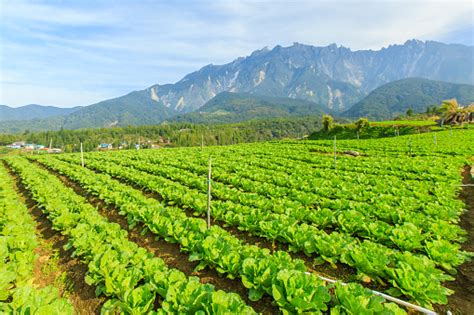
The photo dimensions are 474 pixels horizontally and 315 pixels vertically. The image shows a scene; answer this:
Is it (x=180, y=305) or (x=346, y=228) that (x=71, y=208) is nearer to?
(x=180, y=305)

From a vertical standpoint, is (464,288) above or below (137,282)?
below

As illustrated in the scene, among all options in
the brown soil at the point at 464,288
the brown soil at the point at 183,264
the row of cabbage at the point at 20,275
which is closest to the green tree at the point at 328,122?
the brown soil at the point at 464,288

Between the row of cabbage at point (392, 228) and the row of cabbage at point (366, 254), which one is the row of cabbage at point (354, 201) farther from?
the row of cabbage at point (366, 254)

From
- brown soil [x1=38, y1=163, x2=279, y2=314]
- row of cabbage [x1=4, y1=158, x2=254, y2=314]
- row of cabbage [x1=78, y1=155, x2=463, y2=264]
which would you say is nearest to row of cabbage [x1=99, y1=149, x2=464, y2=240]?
row of cabbage [x1=78, y1=155, x2=463, y2=264]

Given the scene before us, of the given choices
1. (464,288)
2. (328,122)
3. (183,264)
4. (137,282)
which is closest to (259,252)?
(183,264)

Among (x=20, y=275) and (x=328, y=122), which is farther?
(x=328, y=122)

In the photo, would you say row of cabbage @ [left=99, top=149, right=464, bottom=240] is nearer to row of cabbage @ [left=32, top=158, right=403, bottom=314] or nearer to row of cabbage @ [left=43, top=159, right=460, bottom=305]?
row of cabbage @ [left=43, top=159, right=460, bottom=305]

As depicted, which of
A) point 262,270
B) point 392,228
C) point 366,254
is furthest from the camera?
point 392,228

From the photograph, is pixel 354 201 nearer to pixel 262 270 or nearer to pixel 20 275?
pixel 262 270

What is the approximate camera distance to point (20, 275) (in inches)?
217

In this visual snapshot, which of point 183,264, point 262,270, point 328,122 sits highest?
point 328,122

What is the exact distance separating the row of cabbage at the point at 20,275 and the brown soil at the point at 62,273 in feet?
0.98

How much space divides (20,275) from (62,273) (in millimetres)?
797

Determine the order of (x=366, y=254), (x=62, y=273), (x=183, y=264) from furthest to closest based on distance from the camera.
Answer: (x=62, y=273) < (x=183, y=264) < (x=366, y=254)
